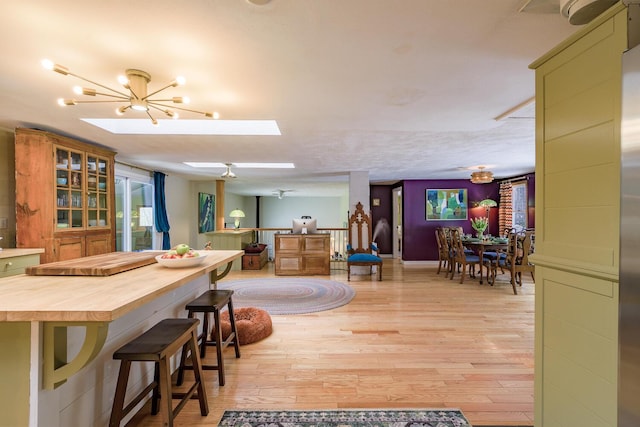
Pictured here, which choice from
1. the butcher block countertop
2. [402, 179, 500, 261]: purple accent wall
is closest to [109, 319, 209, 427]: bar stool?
the butcher block countertop

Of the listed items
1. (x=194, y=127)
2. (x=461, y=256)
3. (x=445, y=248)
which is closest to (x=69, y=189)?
(x=194, y=127)

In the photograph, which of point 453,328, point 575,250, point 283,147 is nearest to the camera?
point 575,250

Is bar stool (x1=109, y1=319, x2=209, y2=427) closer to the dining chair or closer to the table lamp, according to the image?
the dining chair

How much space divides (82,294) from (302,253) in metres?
5.13

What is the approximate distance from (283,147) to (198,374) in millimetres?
3000

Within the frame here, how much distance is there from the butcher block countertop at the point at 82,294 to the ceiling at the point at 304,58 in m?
1.32

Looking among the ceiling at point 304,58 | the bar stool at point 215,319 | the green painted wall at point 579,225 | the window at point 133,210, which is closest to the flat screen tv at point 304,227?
the window at point 133,210

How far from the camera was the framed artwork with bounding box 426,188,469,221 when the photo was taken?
301 inches

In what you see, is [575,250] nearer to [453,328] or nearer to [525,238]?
[453,328]

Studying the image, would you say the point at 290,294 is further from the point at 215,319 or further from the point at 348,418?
the point at 348,418

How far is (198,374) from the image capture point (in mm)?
1881

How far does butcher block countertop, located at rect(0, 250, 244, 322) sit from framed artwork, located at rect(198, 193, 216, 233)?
6871mm

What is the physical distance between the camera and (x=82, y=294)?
4.39 feet

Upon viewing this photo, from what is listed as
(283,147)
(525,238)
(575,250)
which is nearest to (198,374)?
(575,250)
